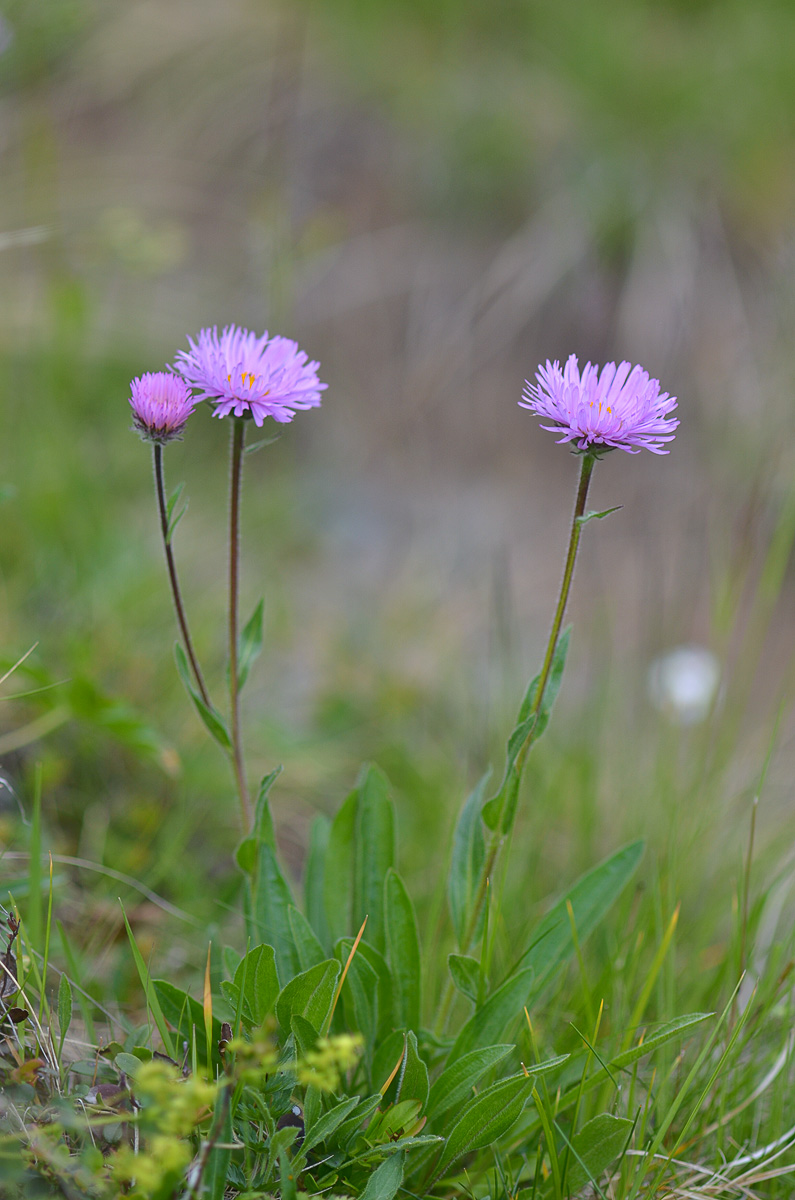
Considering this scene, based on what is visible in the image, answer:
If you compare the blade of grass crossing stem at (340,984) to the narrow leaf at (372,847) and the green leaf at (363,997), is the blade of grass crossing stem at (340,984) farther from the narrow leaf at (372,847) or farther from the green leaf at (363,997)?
the narrow leaf at (372,847)

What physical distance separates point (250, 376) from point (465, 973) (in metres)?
0.77

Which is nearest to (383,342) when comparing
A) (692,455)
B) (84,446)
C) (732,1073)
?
(692,455)

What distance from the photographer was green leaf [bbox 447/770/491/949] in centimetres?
122

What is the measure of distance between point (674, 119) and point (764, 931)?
393cm

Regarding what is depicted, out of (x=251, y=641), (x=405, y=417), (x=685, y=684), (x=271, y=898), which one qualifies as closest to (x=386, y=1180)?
(x=271, y=898)

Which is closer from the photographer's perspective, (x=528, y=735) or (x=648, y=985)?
(x=528, y=735)

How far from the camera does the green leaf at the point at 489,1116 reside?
0.99 meters

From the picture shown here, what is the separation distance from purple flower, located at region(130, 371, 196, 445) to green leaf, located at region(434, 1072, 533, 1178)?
0.81m

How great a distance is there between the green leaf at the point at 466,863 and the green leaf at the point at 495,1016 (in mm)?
79

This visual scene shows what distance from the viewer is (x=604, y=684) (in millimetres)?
2088

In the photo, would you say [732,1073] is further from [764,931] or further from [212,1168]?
[212,1168]

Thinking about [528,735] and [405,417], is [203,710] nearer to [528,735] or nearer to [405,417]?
[528,735]

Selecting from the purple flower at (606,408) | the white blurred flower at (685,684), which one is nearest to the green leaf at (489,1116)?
→ the purple flower at (606,408)

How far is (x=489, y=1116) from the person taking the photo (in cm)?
102
